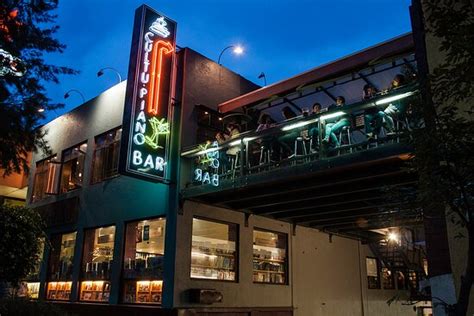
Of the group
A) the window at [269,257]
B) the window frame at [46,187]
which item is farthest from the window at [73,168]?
the window at [269,257]

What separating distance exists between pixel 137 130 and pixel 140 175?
114 cm

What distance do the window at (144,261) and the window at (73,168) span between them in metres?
4.06

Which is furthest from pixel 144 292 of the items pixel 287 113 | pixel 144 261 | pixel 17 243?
pixel 287 113

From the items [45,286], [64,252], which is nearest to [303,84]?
[64,252]

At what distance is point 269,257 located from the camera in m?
14.7

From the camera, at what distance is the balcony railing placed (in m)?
9.28

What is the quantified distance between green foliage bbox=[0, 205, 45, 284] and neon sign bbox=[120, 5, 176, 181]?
2.50 meters

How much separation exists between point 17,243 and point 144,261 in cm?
447

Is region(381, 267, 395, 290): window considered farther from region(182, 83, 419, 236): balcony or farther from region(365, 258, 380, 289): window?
region(182, 83, 419, 236): balcony

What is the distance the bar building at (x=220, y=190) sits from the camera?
1083cm

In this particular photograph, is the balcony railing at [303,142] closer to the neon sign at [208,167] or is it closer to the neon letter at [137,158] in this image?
the neon sign at [208,167]

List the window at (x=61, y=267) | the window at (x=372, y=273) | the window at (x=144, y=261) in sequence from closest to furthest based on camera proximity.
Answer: the window at (x=144, y=261) → the window at (x=61, y=267) → the window at (x=372, y=273)

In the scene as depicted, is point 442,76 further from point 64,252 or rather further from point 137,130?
point 64,252

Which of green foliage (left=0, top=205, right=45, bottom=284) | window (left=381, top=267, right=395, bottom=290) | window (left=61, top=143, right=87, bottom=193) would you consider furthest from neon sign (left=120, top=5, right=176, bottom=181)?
window (left=381, top=267, right=395, bottom=290)
